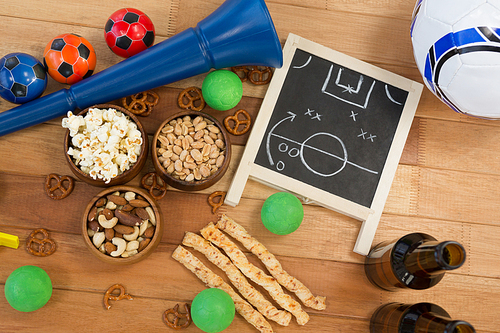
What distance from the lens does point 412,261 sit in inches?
37.5

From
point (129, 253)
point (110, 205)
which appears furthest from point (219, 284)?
point (110, 205)

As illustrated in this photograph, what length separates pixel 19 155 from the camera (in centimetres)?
114

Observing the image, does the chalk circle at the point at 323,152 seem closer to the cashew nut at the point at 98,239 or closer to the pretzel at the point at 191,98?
the pretzel at the point at 191,98

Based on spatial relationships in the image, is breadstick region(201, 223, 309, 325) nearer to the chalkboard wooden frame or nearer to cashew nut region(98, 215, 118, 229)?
the chalkboard wooden frame

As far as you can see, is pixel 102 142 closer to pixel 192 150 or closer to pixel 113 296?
pixel 192 150

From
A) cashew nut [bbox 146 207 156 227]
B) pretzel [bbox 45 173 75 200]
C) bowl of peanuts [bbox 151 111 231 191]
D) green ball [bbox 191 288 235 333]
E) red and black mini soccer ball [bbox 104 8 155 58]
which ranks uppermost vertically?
red and black mini soccer ball [bbox 104 8 155 58]

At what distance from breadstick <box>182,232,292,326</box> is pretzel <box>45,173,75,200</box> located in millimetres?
402

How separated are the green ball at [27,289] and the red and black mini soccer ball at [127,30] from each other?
0.69 m

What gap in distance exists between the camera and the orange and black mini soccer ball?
1016 millimetres

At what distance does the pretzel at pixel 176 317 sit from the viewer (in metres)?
1.10

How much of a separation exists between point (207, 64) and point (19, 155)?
26.4 inches

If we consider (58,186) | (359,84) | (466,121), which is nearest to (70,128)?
(58,186)

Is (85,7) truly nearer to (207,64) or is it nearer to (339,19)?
(207,64)

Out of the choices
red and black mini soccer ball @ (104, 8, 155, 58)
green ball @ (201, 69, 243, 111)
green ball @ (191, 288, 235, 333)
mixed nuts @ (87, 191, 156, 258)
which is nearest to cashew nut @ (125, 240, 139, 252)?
mixed nuts @ (87, 191, 156, 258)
